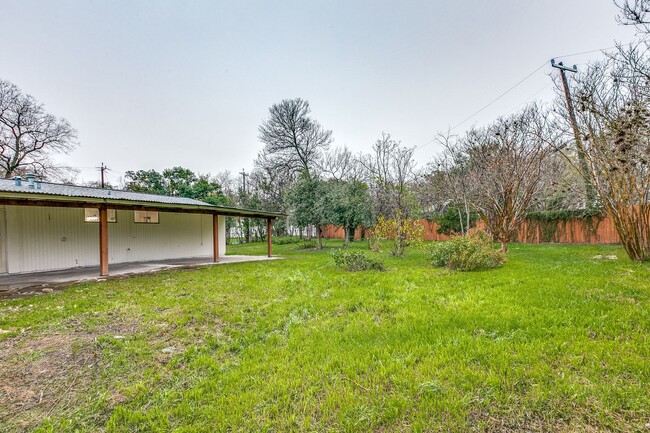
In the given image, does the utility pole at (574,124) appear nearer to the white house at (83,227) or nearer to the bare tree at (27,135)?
the white house at (83,227)

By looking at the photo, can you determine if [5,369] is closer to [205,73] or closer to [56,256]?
[56,256]

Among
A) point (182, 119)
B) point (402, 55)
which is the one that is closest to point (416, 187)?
point (402, 55)

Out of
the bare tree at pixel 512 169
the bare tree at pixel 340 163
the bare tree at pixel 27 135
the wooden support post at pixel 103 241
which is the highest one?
the bare tree at pixel 27 135

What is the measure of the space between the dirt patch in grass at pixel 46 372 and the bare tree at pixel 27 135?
71.4 feet

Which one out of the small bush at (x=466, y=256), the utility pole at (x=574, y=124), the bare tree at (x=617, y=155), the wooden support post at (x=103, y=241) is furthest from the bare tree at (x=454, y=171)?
the wooden support post at (x=103, y=241)

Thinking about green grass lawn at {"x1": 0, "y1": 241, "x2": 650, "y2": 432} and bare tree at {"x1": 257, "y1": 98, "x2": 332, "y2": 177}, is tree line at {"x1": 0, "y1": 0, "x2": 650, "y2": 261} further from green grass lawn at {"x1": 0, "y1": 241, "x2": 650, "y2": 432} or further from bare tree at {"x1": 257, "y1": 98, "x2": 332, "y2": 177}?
green grass lawn at {"x1": 0, "y1": 241, "x2": 650, "y2": 432}

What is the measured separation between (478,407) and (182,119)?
16.1m

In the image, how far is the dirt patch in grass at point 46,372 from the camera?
212 centimetres

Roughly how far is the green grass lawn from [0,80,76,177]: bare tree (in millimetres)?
A: 20114

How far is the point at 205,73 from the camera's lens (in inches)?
482

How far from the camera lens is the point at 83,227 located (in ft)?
30.5

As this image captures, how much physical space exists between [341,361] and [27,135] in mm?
25461

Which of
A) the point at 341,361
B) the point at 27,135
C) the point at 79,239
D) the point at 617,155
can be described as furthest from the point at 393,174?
the point at 27,135

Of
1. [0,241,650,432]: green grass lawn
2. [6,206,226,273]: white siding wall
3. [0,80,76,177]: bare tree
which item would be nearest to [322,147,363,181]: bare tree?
[6,206,226,273]: white siding wall
